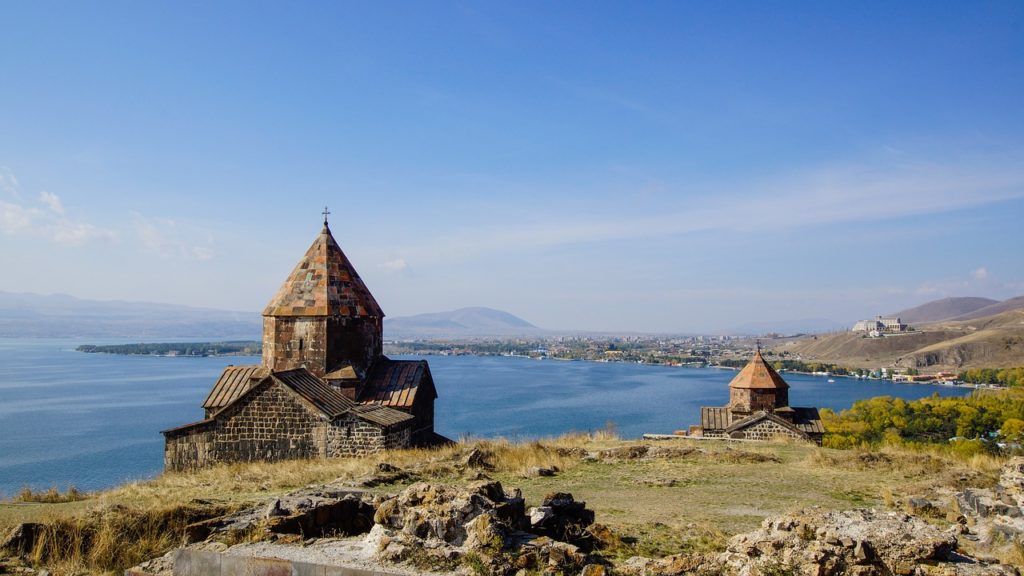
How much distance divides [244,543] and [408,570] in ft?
4.52

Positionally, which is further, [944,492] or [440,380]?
[440,380]

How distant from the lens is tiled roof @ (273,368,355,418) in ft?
38.7

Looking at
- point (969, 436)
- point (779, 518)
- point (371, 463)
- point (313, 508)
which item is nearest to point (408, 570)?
point (313, 508)

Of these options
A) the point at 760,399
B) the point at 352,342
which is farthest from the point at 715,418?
the point at 352,342

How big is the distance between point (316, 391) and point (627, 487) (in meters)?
6.38

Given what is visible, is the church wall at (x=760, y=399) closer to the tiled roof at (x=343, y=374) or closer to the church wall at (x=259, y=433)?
the tiled roof at (x=343, y=374)

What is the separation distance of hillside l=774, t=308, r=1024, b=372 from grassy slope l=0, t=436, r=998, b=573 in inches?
3972

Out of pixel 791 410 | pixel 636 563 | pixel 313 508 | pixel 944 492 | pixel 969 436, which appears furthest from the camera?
pixel 969 436

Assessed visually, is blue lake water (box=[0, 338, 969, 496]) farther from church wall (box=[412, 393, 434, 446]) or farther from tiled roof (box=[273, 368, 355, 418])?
church wall (box=[412, 393, 434, 446])

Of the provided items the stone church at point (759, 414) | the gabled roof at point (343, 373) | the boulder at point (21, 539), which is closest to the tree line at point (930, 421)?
the stone church at point (759, 414)

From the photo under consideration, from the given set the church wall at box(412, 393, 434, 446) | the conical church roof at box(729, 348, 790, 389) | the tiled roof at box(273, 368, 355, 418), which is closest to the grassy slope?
the tiled roof at box(273, 368, 355, 418)

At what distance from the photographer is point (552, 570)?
13.5 feet

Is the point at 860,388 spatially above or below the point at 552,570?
below

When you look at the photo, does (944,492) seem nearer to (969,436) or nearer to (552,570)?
(552,570)
